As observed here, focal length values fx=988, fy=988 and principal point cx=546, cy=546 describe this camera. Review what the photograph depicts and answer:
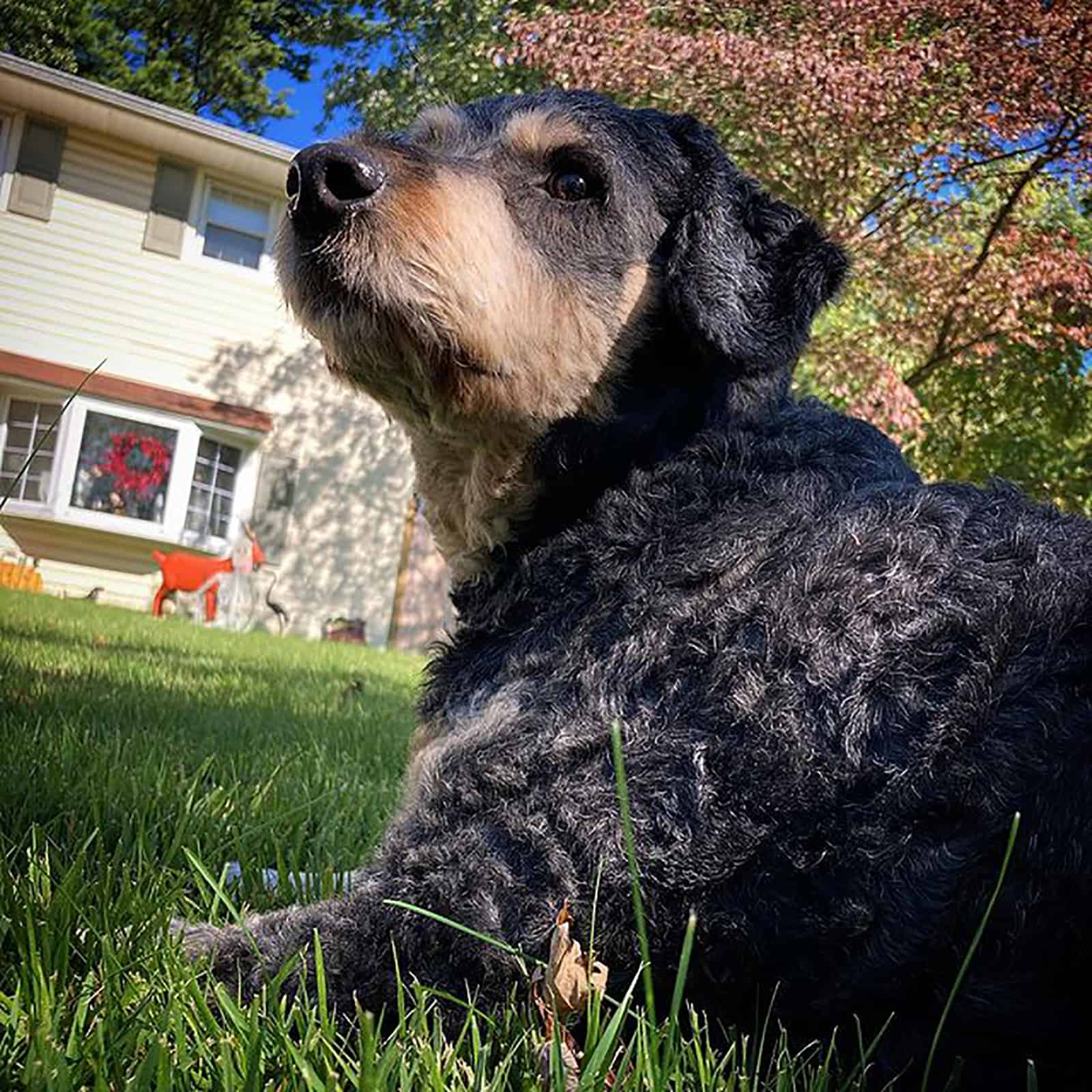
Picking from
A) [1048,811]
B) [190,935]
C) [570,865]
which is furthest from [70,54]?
[1048,811]

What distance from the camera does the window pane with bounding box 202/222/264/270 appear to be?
13.5 ft

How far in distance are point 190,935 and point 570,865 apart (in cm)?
87

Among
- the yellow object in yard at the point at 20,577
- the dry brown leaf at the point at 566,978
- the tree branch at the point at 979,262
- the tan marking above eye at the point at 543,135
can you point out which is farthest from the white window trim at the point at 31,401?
the tree branch at the point at 979,262

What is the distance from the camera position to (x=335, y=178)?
2379mm

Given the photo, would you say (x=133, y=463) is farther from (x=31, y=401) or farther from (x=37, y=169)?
(x=37, y=169)

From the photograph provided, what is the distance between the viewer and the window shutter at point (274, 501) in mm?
5414

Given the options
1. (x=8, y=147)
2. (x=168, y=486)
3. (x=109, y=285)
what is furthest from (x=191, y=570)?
(x=8, y=147)

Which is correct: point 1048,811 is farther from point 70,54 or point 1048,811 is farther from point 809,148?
point 809,148

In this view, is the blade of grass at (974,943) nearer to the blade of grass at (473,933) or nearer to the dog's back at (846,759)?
the dog's back at (846,759)

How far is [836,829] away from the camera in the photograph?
1.72 m

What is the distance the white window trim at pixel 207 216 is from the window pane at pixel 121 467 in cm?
80

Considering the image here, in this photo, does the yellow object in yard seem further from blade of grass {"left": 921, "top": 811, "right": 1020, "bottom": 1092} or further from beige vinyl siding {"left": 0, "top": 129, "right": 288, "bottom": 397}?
blade of grass {"left": 921, "top": 811, "right": 1020, "bottom": 1092}

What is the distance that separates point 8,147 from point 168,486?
1.28 m

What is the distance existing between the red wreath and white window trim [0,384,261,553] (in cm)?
8
